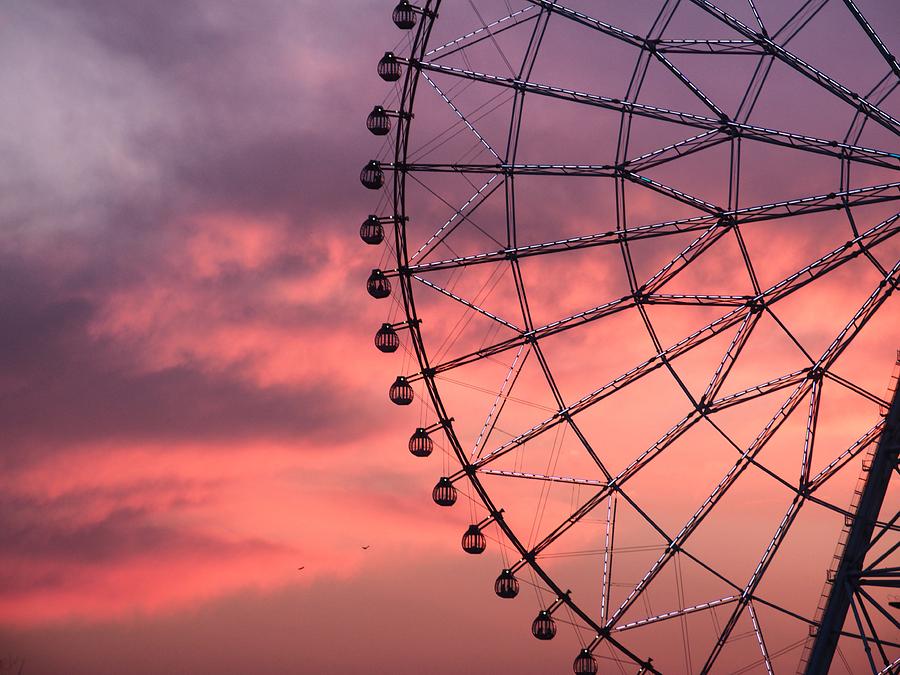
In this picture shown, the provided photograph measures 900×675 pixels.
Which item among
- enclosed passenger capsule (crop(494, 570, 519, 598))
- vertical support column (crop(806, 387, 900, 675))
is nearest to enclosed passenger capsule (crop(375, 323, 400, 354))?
enclosed passenger capsule (crop(494, 570, 519, 598))

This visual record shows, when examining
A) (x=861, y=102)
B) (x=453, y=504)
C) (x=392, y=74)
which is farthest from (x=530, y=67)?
(x=453, y=504)

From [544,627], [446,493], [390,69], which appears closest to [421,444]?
[446,493]

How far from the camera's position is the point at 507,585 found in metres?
42.2

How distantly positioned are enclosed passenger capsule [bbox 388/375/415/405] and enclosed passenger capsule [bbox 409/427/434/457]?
86cm

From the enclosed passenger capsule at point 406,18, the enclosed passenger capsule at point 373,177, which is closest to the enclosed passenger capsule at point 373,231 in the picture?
the enclosed passenger capsule at point 373,177

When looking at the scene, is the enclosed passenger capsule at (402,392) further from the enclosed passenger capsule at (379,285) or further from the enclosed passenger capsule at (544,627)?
the enclosed passenger capsule at (544,627)

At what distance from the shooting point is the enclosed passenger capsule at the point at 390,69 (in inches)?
1751

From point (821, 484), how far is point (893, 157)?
7.77 metres

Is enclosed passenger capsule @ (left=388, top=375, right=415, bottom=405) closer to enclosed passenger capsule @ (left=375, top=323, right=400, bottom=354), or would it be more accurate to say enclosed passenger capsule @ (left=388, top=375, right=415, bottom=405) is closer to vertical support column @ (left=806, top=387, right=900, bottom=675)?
enclosed passenger capsule @ (left=375, top=323, right=400, bottom=354)

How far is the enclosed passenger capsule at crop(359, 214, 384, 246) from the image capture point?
4325 centimetres

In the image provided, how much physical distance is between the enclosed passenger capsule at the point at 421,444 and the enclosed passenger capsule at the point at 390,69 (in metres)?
9.51

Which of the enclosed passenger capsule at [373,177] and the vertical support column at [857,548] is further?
the enclosed passenger capsule at [373,177]

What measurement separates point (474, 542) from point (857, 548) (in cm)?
1020

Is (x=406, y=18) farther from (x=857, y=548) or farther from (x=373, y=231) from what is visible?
(x=857, y=548)
